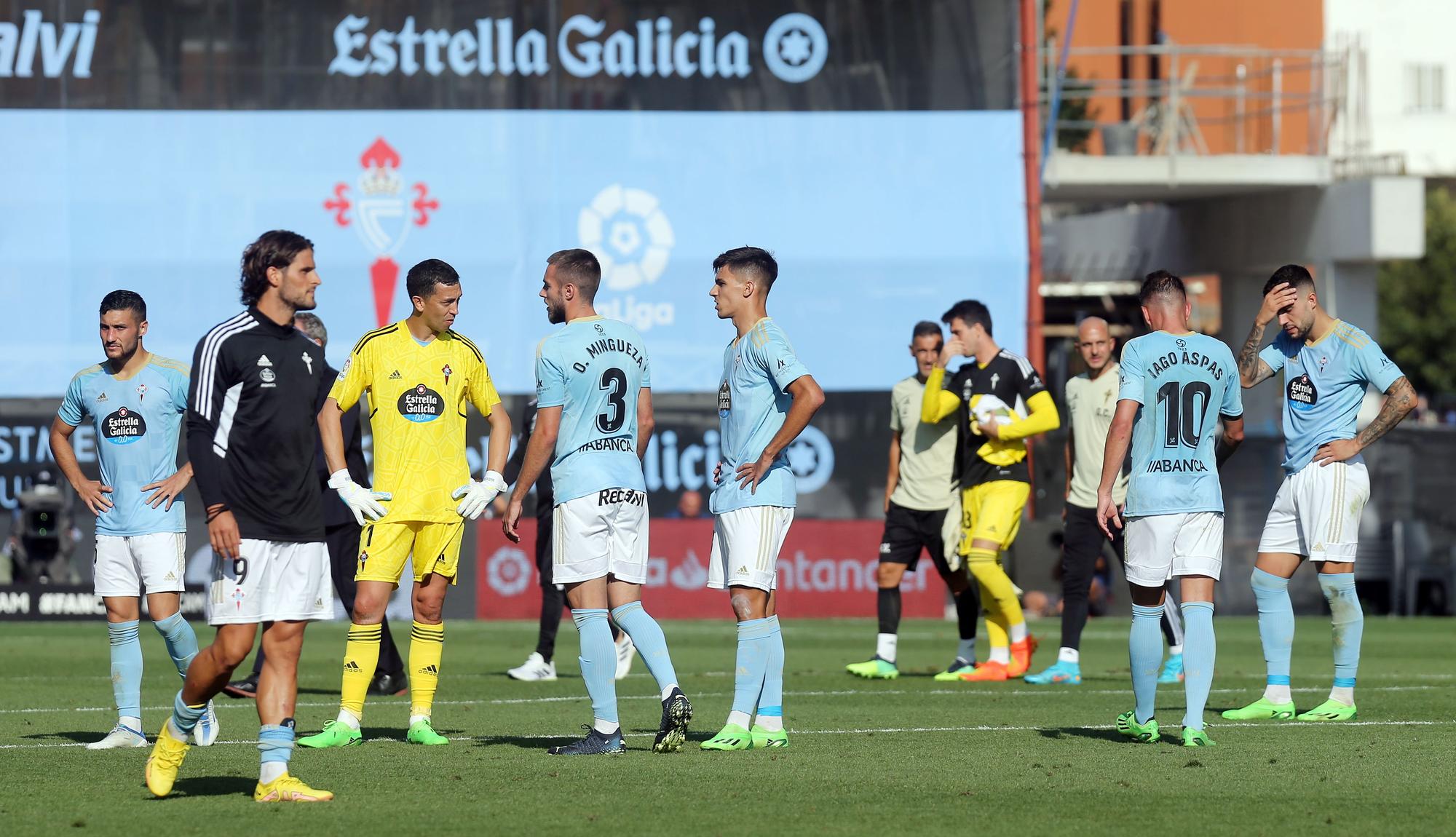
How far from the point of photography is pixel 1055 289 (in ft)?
106

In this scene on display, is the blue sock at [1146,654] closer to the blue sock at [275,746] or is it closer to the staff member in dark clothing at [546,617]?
the blue sock at [275,746]

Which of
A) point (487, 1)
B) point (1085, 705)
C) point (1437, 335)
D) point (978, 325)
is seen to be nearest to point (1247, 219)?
point (487, 1)

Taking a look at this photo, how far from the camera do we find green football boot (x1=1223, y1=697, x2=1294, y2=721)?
396 inches

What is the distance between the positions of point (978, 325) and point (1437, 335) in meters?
41.8

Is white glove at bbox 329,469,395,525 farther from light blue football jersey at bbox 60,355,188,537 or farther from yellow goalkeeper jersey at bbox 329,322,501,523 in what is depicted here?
light blue football jersey at bbox 60,355,188,537

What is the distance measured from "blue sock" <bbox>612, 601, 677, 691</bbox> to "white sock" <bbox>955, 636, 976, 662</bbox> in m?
4.75

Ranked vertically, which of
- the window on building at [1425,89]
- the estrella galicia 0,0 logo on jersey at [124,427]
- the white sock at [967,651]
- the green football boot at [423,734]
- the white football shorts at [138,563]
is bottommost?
the white sock at [967,651]

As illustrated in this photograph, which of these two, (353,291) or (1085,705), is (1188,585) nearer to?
(1085,705)

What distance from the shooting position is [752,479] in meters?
8.61

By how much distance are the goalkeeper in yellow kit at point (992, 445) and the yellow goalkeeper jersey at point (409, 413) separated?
4339 millimetres

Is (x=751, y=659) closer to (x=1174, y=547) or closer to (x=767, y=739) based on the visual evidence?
(x=767, y=739)

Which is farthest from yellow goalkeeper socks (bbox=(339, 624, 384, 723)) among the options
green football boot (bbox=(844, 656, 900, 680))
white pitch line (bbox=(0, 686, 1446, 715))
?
green football boot (bbox=(844, 656, 900, 680))

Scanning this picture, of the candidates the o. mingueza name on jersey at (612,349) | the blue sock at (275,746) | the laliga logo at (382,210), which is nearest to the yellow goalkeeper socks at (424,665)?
the o. mingueza name on jersey at (612,349)

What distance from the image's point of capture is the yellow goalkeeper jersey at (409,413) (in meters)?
8.93
